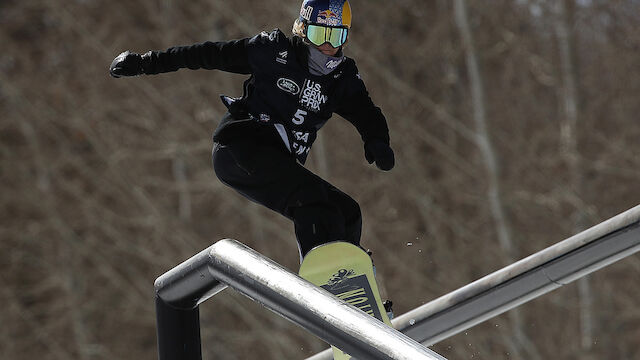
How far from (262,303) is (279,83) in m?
1.47

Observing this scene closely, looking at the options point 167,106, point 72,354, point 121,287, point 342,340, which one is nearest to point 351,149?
point 167,106

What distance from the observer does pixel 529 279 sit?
2.95m

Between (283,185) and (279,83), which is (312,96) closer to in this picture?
(279,83)

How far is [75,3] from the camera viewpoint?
1562 centimetres

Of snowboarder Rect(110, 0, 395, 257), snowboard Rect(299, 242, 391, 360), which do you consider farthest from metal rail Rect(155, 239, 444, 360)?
snowboarder Rect(110, 0, 395, 257)

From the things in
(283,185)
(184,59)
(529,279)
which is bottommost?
(529,279)

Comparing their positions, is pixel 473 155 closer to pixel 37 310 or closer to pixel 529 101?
pixel 529 101

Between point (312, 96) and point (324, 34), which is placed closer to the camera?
point (324, 34)

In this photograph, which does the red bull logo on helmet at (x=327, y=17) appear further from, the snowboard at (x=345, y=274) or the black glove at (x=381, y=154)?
the snowboard at (x=345, y=274)

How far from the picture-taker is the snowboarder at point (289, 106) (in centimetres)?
304

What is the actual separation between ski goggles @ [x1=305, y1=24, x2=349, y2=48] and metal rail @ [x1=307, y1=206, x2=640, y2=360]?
2.42 feet

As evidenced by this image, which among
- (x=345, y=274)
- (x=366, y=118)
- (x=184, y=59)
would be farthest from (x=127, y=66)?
(x=345, y=274)

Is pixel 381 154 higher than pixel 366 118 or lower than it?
lower

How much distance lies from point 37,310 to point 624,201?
8.69m
